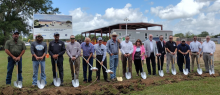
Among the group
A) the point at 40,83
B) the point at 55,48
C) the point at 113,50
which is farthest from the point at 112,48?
the point at 40,83

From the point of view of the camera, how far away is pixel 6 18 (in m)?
37.1

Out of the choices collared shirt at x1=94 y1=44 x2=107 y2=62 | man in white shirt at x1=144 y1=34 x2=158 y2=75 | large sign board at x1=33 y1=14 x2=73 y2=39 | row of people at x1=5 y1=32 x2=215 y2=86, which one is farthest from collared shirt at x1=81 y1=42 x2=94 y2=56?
large sign board at x1=33 y1=14 x2=73 y2=39

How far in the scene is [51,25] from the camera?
51.2 ft

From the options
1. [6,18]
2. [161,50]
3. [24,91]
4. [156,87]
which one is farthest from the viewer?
[6,18]

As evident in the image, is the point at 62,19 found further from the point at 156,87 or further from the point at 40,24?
the point at 156,87

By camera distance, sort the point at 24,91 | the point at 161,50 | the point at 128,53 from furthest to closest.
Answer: the point at 161,50 → the point at 128,53 → the point at 24,91

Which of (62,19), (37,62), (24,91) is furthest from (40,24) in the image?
(24,91)

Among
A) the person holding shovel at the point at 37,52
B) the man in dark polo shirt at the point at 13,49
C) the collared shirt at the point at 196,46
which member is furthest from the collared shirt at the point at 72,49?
the collared shirt at the point at 196,46

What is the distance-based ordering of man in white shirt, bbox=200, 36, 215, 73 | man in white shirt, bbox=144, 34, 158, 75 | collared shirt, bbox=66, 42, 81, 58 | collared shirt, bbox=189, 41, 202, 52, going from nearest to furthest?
collared shirt, bbox=66, 42, 81, 58, man in white shirt, bbox=144, 34, 158, 75, man in white shirt, bbox=200, 36, 215, 73, collared shirt, bbox=189, 41, 202, 52

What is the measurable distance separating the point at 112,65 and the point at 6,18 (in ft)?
125

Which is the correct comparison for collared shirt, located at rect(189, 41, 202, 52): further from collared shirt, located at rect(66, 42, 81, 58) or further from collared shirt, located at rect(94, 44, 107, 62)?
collared shirt, located at rect(66, 42, 81, 58)

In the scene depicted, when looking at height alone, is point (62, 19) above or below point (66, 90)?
above

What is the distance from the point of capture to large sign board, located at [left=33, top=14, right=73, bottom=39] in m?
15.0

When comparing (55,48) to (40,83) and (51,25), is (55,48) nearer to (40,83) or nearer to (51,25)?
(40,83)
